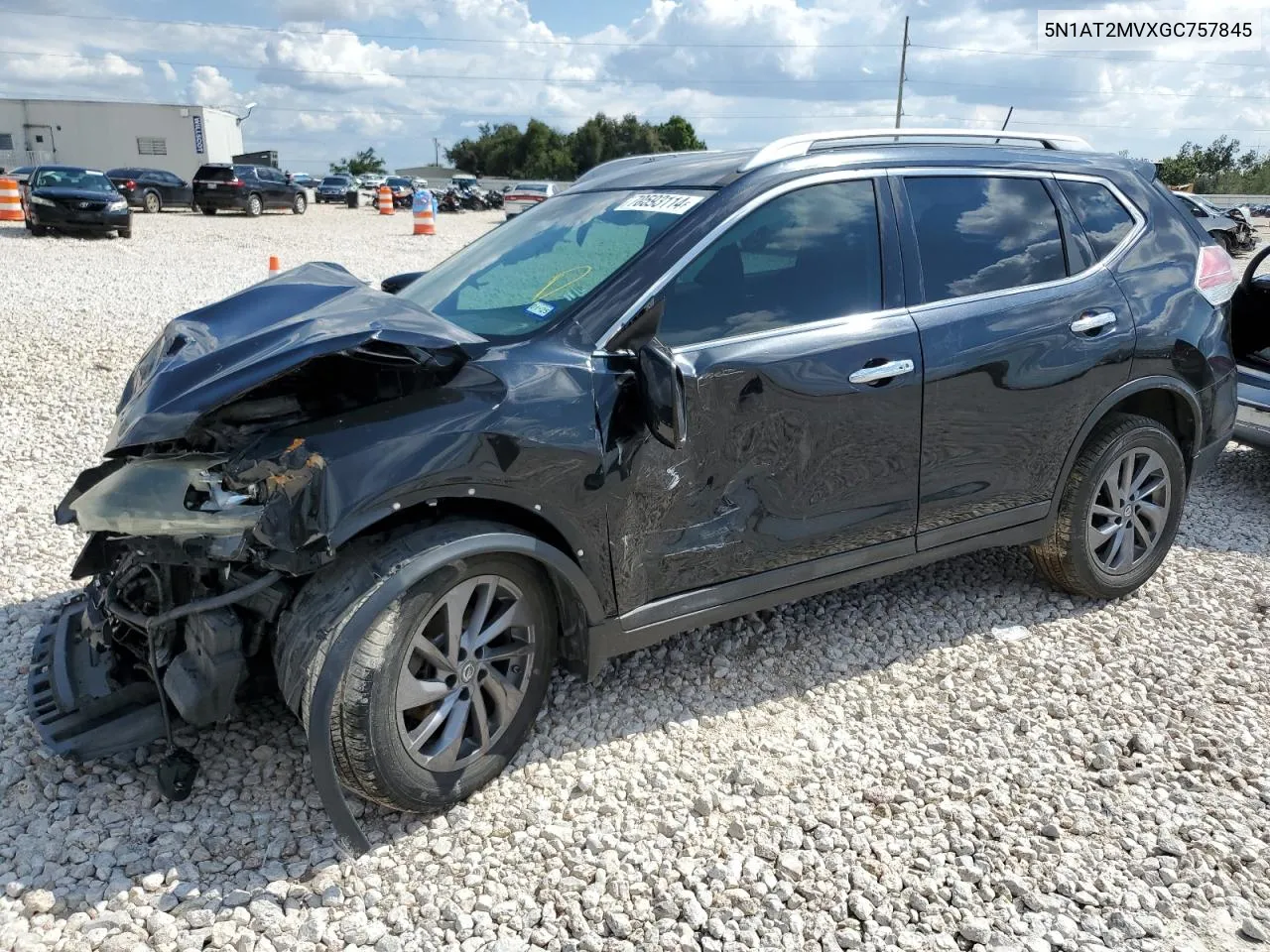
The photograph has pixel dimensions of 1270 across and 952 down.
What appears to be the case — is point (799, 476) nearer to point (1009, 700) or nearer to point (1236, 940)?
point (1009, 700)

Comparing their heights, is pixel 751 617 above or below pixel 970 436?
below

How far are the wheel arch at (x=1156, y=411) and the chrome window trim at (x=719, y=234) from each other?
1.35m

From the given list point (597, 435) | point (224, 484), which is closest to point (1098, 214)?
point (597, 435)

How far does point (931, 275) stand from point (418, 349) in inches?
77.1

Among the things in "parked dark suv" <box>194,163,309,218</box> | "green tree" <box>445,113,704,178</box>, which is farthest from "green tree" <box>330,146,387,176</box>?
"parked dark suv" <box>194,163,309,218</box>

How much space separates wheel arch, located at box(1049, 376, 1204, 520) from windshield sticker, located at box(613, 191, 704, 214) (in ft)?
6.41

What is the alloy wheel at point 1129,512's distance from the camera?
4309 mm

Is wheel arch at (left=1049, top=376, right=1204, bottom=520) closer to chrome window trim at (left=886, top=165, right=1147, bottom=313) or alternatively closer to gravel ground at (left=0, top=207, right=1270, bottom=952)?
chrome window trim at (left=886, top=165, right=1147, bottom=313)

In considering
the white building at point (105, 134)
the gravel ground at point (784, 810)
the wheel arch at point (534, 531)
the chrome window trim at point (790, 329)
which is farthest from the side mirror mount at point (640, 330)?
the white building at point (105, 134)

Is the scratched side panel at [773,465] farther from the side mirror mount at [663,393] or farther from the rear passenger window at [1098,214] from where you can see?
the rear passenger window at [1098,214]

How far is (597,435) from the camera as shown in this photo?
297 centimetres

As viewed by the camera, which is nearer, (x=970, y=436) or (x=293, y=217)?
(x=970, y=436)

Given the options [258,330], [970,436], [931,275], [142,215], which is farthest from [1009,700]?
[142,215]

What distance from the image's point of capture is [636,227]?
338 cm
